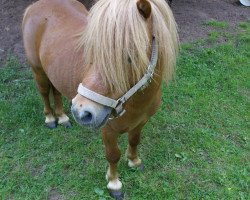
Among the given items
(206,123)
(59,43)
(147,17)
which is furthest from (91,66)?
(206,123)

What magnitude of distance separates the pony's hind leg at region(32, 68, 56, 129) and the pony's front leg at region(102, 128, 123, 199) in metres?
0.99

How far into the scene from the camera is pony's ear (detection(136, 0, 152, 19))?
1.64m

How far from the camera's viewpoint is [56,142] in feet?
10.8

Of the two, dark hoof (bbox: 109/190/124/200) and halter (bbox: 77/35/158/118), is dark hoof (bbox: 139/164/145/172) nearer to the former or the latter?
dark hoof (bbox: 109/190/124/200)

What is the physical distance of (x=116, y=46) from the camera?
157 centimetres

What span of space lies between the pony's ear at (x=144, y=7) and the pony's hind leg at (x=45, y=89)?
5.54ft

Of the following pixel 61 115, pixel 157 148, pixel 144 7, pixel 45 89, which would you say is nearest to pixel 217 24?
pixel 157 148

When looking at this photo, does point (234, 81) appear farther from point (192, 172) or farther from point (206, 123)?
point (192, 172)

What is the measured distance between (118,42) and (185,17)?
4.14m

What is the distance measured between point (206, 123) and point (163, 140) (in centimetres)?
57

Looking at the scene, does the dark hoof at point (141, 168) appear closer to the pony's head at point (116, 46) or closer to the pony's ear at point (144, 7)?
the pony's head at point (116, 46)

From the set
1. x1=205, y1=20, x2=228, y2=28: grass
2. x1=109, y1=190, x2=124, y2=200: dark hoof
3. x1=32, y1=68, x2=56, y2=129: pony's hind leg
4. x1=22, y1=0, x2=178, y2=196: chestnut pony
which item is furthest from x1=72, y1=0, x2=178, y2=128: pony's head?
x1=205, y1=20, x2=228, y2=28: grass

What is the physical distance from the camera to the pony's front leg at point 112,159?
96.2 inches

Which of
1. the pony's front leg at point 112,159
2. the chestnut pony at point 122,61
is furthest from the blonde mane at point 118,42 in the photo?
the pony's front leg at point 112,159
